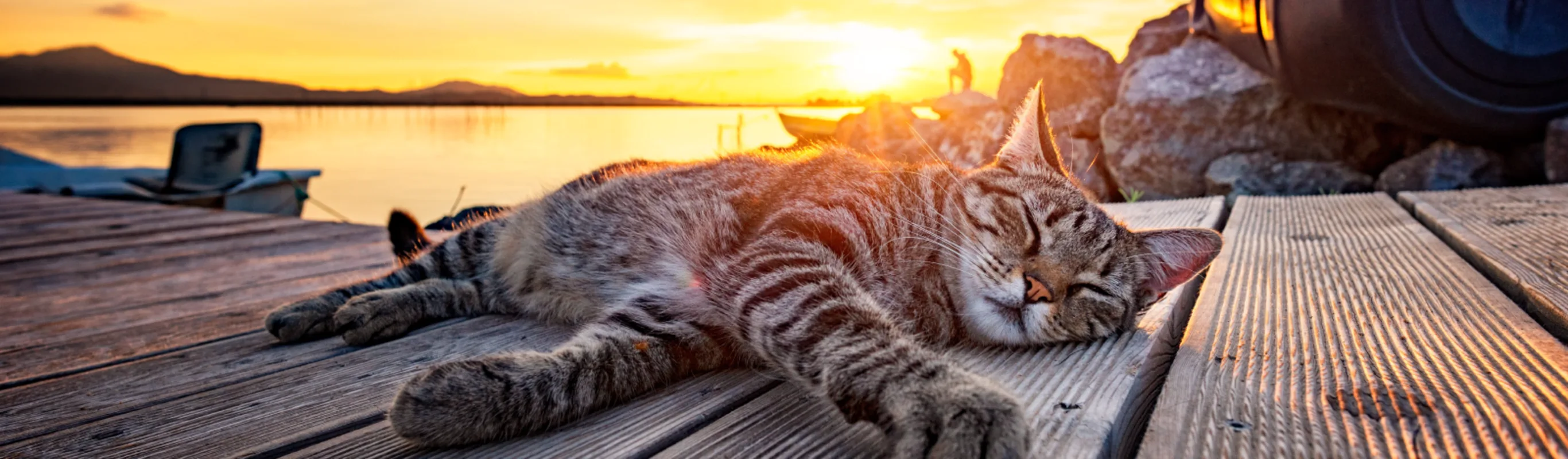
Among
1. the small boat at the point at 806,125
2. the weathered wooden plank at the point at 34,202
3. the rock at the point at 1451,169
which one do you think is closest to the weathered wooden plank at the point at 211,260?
the weathered wooden plank at the point at 34,202

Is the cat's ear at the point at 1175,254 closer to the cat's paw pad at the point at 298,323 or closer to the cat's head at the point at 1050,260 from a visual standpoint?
the cat's head at the point at 1050,260

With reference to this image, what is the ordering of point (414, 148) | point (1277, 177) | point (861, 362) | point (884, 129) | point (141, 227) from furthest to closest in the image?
point (414, 148) → point (884, 129) → point (1277, 177) → point (141, 227) → point (861, 362)

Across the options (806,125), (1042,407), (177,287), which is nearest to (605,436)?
(1042,407)

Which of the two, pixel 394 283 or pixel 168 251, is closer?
pixel 394 283

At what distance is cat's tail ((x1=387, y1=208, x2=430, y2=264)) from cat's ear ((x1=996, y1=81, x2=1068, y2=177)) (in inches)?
90.4

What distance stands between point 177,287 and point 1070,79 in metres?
6.35

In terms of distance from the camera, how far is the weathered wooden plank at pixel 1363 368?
0.95 meters

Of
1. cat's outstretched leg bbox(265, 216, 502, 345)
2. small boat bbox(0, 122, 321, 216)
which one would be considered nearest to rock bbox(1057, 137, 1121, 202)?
cat's outstretched leg bbox(265, 216, 502, 345)

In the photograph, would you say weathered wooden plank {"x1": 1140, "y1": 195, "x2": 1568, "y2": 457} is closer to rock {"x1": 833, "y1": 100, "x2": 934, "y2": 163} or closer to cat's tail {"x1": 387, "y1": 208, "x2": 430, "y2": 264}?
cat's tail {"x1": 387, "y1": 208, "x2": 430, "y2": 264}

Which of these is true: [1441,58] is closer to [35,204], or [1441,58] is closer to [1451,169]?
[1451,169]

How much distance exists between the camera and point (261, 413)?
146 cm

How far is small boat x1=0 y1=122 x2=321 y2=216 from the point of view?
8.68 meters

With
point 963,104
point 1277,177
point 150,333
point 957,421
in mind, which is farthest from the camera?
point 963,104

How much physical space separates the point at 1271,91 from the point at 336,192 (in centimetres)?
1729
